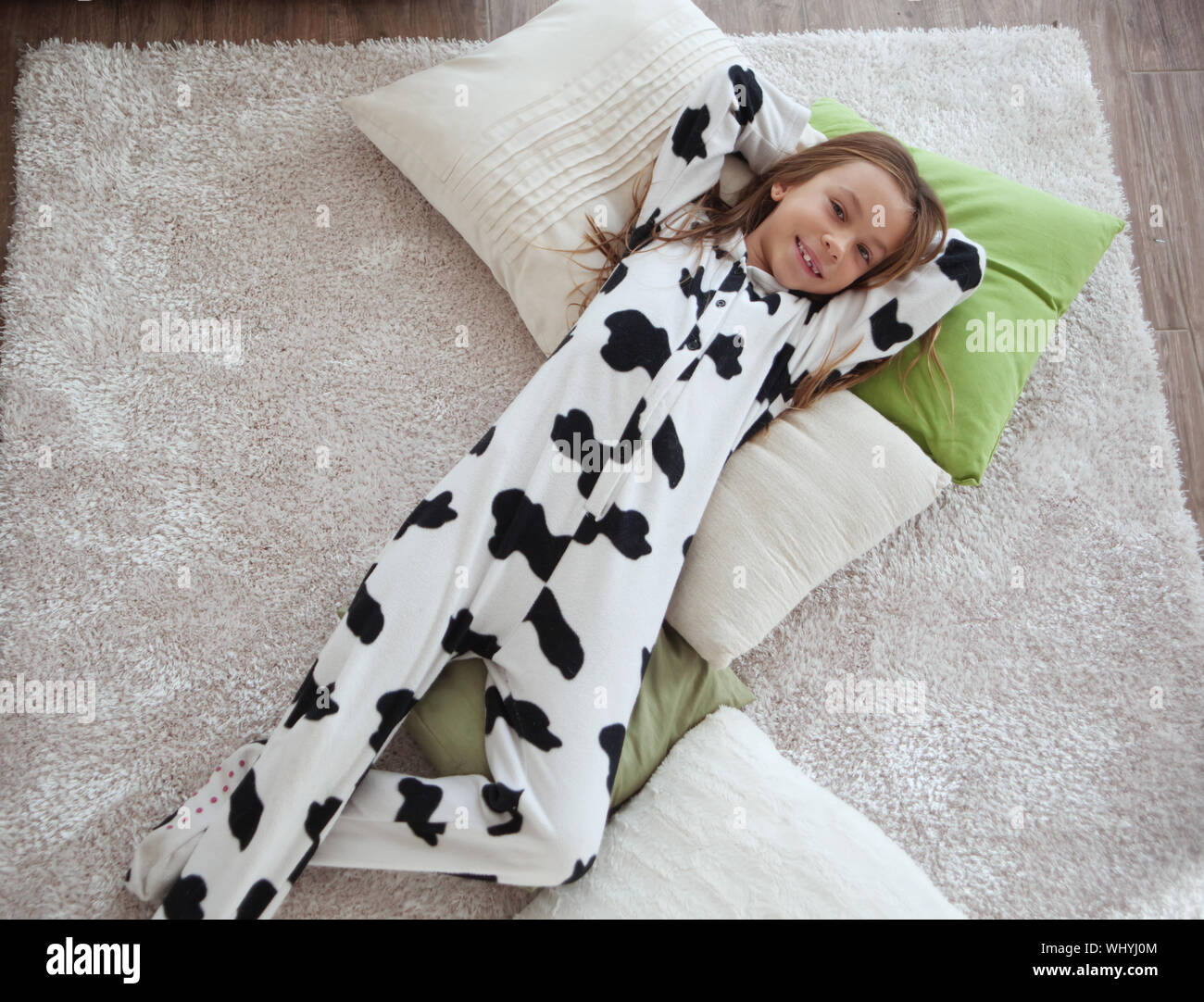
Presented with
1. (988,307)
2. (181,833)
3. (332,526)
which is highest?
(988,307)

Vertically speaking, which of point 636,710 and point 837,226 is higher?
point 837,226

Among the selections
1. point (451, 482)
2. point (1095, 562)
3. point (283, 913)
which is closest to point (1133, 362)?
point (1095, 562)

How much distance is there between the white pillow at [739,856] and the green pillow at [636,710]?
0.12 feet

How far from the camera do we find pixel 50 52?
1524mm

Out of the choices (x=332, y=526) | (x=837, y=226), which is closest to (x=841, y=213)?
(x=837, y=226)

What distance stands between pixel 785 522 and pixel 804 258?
15.7 inches

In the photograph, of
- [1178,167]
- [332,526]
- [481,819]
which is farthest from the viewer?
[1178,167]

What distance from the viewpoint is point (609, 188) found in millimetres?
1407

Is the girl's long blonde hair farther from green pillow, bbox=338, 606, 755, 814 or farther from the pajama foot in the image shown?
the pajama foot

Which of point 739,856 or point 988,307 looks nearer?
point 739,856

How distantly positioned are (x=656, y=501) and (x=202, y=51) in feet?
3.90

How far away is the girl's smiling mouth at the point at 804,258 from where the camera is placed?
1.29 metres

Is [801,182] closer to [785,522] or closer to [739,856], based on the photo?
[785,522]

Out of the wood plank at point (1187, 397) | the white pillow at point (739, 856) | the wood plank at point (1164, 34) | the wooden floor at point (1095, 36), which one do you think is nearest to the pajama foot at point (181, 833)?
the white pillow at point (739, 856)
